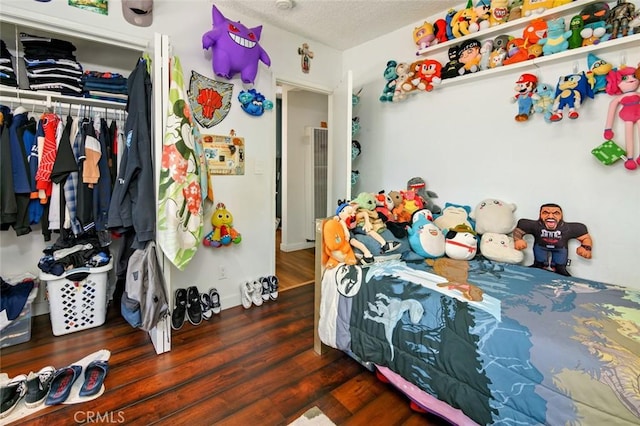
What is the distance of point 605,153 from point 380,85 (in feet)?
6.25

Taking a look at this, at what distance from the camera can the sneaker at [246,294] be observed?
2688 millimetres

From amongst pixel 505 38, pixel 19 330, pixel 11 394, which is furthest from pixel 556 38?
pixel 19 330

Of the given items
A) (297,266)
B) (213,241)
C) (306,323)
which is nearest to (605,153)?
(306,323)

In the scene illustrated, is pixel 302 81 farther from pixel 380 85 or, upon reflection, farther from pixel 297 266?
pixel 297 266

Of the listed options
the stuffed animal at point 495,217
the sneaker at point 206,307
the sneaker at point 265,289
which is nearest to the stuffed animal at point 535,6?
the stuffed animal at point 495,217

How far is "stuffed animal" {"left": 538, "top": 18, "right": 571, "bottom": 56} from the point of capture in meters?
1.90

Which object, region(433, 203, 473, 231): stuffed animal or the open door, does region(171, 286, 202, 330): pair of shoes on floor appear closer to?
the open door

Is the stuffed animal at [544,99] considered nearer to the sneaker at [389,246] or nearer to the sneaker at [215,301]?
the sneaker at [389,246]

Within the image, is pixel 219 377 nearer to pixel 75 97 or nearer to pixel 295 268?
pixel 295 268

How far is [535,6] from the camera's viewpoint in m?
1.98

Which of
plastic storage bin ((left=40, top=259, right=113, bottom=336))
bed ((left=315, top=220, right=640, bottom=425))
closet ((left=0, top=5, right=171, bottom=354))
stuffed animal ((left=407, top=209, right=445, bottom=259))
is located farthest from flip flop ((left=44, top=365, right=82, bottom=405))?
stuffed animal ((left=407, top=209, right=445, bottom=259))

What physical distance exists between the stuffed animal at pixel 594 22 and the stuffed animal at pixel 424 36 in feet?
3.21

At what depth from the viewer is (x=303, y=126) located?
185 inches

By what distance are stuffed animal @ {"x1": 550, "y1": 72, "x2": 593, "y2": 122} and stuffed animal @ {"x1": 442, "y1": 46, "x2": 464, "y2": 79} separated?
70cm
